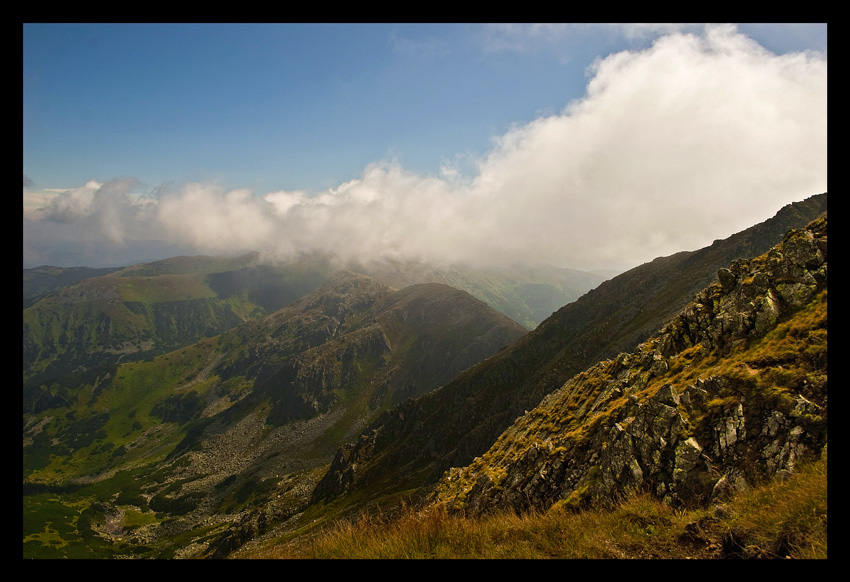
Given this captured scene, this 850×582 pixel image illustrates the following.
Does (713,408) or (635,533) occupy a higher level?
(713,408)

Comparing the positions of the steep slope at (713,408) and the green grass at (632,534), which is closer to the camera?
the green grass at (632,534)

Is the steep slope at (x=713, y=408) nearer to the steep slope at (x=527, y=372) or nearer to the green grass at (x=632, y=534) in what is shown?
the green grass at (x=632, y=534)

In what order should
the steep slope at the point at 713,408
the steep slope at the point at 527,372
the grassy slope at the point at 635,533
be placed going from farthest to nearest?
1. the steep slope at the point at 527,372
2. the steep slope at the point at 713,408
3. the grassy slope at the point at 635,533

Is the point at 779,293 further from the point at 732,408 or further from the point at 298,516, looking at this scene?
the point at 298,516

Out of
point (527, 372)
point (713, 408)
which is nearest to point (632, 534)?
point (713, 408)

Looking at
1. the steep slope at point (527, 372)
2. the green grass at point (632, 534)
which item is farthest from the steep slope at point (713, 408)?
the steep slope at point (527, 372)

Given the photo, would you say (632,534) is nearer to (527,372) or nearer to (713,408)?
(713,408)

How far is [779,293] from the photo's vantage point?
1995 centimetres

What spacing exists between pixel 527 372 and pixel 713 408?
312 feet

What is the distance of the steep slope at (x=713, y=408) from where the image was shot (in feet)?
43.2

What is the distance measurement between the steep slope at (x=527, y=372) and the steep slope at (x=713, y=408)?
5272 centimetres

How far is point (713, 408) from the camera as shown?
15695 millimetres
